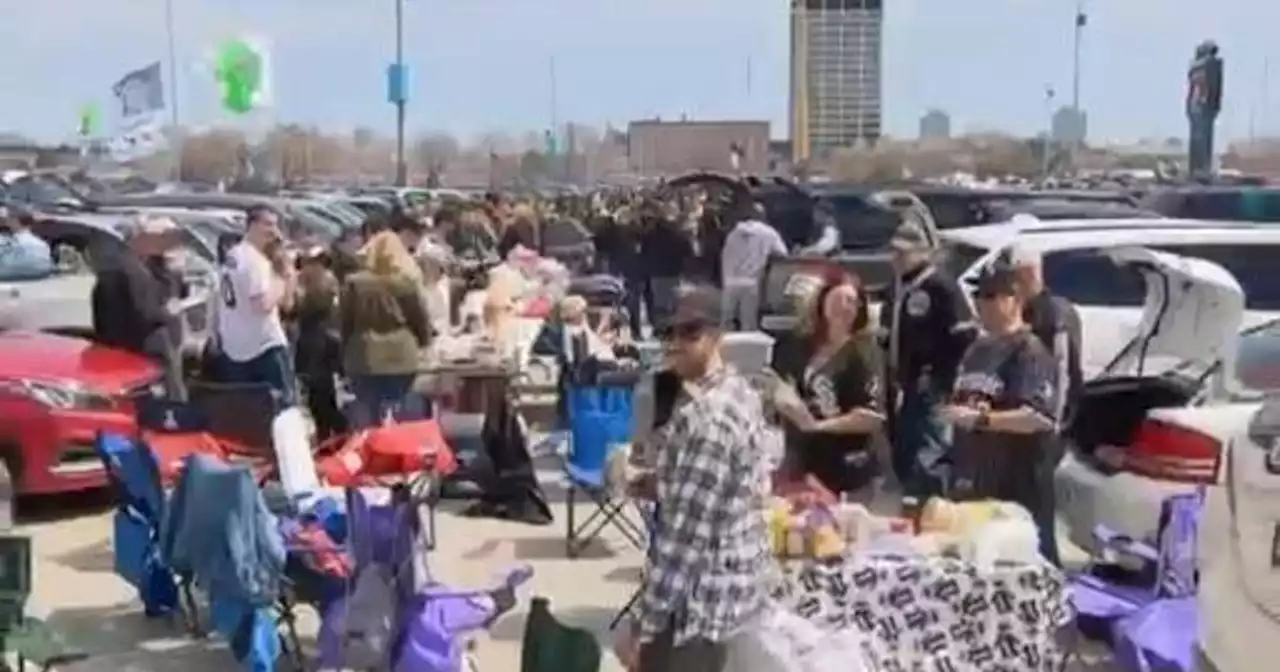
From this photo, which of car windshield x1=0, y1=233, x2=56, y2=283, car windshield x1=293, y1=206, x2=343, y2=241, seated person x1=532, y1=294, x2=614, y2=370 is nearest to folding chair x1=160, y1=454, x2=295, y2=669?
seated person x1=532, y1=294, x2=614, y2=370

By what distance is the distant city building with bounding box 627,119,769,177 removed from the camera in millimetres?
82250

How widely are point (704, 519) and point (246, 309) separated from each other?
634 centimetres

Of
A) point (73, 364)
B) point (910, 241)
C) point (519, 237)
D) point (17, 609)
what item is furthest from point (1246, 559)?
point (519, 237)

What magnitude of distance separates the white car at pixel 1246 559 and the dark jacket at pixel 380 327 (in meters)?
6.95

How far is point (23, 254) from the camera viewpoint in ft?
66.9

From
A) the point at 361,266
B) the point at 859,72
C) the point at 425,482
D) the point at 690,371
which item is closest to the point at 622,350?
the point at 361,266

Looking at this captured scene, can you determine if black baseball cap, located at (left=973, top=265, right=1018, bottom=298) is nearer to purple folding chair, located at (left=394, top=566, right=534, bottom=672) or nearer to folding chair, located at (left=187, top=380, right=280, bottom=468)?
purple folding chair, located at (left=394, top=566, right=534, bottom=672)

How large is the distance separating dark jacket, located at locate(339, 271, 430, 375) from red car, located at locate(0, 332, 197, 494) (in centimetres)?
125

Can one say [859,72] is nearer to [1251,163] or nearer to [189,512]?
[1251,163]

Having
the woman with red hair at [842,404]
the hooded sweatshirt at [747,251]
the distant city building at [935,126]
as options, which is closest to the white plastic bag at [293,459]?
the woman with red hair at [842,404]

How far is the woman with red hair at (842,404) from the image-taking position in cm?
798

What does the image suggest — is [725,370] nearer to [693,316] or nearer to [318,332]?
[693,316]

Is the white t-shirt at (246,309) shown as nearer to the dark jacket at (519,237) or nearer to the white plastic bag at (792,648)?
the white plastic bag at (792,648)

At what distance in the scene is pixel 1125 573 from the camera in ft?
25.9
